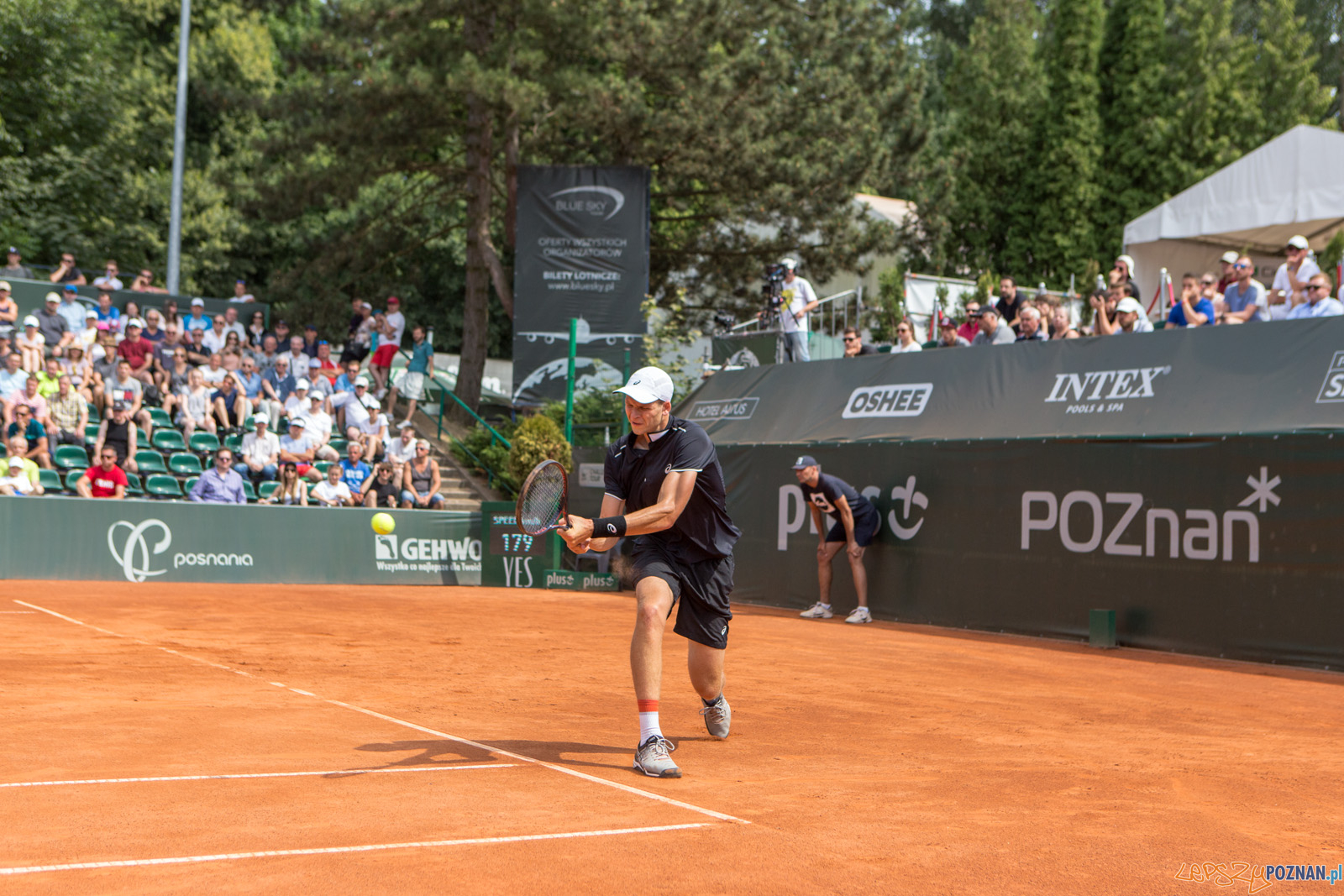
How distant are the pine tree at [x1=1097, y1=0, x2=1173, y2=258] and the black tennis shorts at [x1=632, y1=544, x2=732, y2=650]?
35535 millimetres

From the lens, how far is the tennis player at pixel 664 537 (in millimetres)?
5980

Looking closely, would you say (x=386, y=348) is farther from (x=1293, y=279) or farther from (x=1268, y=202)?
(x=1293, y=279)

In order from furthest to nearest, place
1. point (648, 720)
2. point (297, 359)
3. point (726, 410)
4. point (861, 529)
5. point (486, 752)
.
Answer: point (297, 359), point (726, 410), point (861, 529), point (486, 752), point (648, 720)

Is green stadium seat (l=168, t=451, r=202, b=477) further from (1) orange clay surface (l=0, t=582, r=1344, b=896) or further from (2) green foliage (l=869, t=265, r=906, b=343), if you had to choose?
(2) green foliage (l=869, t=265, r=906, b=343)

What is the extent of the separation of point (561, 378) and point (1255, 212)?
496 inches

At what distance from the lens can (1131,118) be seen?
130ft

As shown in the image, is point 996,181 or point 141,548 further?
point 996,181

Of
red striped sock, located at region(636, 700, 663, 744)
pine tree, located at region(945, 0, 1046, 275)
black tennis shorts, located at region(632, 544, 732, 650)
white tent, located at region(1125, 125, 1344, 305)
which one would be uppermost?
pine tree, located at region(945, 0, 1046, 275)

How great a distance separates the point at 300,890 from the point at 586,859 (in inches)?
39.3

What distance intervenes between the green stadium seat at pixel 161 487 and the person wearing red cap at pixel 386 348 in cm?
606

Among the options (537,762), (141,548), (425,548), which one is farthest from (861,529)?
(141,548)

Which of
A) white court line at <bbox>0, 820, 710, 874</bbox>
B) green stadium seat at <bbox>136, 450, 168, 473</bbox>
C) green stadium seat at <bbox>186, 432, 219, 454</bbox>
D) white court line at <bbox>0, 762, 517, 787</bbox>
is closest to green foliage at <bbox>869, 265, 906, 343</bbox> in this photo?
green stadium seat at <bbox>186, 432, 219, 454</bbox>

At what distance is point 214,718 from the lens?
712 centimetres

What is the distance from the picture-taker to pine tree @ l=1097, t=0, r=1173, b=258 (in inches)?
1528
